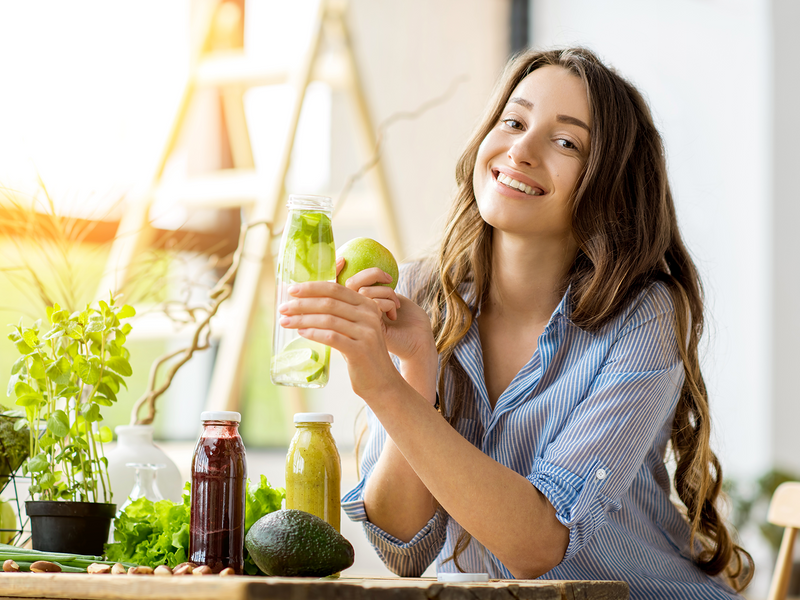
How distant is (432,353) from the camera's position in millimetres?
1166

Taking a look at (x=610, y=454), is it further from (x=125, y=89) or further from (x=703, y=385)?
(x=125, y=89)

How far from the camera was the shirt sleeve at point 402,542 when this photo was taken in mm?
1261

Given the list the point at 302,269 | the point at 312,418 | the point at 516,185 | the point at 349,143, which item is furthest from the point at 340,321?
the point at 349,143

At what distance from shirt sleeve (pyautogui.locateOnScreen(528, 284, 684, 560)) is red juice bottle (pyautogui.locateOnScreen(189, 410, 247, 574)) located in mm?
390

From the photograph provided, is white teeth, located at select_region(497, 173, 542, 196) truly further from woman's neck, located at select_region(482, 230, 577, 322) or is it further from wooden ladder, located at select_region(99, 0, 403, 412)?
wooden ladder, located at select_region(99, 0, 403, 412)

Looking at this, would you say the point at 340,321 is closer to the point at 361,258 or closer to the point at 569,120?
the point at 361,258

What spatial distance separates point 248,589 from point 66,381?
52cm

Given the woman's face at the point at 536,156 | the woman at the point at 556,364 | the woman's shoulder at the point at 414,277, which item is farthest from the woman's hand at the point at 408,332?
the woman's shoulder at the point at 414,277

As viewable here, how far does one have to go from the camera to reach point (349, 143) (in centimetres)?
325

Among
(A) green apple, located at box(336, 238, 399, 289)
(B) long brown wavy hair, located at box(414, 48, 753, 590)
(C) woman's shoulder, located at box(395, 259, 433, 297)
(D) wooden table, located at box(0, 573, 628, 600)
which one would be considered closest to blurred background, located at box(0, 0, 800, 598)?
(C) woman's shoulder, located at box(395, 259, 433, 297)

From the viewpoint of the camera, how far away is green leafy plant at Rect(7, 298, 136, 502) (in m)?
1.01

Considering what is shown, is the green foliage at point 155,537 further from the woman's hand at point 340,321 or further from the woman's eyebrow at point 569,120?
the woman's eyebrow at point 569,120

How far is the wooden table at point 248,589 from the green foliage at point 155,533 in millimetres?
239

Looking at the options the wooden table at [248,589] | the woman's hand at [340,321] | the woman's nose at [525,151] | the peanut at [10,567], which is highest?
the woman's nose at [525,151]
